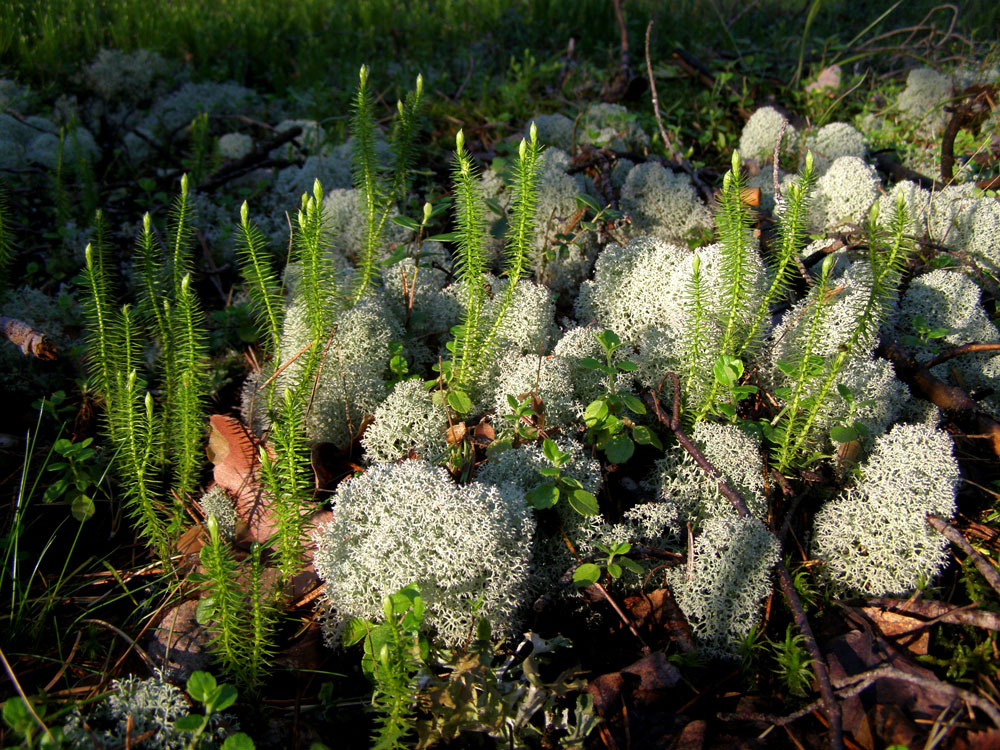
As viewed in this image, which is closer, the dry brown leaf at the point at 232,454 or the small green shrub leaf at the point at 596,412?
the small green shrub leaf at the point at 596,412

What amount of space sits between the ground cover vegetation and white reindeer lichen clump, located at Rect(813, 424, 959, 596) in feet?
0.04

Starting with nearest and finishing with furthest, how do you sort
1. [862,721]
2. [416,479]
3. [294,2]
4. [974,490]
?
[862,721], [416,479], [974,490], [294,2]

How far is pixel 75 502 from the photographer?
7.83 feet

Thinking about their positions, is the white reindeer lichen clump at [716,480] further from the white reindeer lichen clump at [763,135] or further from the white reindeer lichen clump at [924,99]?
the white reindeer lichen clump at [924,99]

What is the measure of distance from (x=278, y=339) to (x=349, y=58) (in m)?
4.44

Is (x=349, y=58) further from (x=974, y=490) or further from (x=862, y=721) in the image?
(x=862, y=721)

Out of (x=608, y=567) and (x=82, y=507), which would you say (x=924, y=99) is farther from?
(x=82, y=507)

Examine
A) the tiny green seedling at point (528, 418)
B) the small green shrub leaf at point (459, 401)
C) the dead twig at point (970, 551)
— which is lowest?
the dead twig at point (970, 551)

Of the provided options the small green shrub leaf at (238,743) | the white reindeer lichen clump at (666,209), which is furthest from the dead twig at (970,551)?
the small green shrub leaf at (238,743)

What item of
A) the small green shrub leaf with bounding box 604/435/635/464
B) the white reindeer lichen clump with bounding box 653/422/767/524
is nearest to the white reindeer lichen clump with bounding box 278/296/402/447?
the small green shrub leaf with bounding box 604/435/635/464

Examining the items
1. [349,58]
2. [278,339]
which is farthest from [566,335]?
[349,58]

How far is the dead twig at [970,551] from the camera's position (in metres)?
1.97

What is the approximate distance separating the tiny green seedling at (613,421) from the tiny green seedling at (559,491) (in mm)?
177

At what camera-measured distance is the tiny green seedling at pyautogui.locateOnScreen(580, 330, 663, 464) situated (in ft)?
7.38
